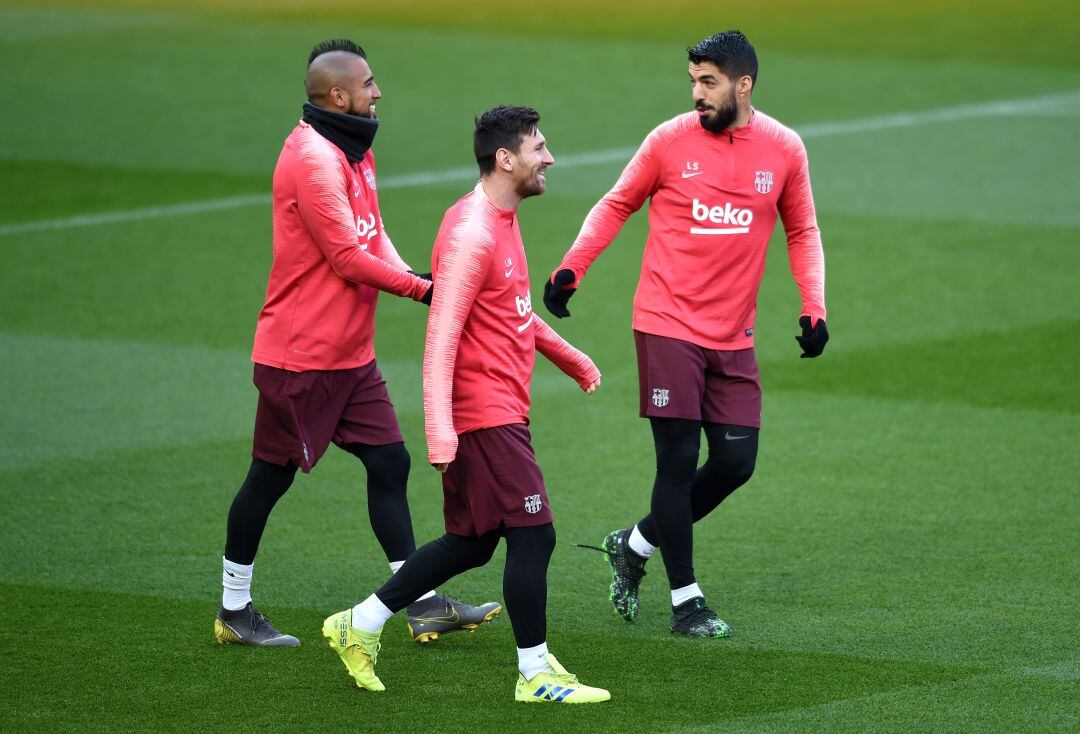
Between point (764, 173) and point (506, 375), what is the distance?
5.19 ft

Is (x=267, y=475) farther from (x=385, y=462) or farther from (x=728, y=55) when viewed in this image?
(x=728, y=55)

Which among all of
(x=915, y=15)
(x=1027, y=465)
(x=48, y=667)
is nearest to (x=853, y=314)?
(x=1027, y=465)

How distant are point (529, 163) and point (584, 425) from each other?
14.1ft

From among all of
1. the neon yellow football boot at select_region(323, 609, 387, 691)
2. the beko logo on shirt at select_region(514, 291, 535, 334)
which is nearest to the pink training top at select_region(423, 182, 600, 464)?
the beko logo on shirt at select_region(514, 291, 535, 334)

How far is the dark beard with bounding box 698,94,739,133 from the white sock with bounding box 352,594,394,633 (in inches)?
91.9

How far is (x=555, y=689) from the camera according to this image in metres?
6.01

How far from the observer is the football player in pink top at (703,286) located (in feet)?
22.6

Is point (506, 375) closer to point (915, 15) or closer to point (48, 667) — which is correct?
point (48, 667)

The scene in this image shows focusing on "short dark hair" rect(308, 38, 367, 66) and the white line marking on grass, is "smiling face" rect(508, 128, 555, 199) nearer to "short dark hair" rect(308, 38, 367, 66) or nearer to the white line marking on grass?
"short dark hair" rect(308, 38, 367, 66)

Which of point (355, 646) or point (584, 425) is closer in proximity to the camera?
point (355, 646)

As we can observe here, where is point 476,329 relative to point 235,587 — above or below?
above

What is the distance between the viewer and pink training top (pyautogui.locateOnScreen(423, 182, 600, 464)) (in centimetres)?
587

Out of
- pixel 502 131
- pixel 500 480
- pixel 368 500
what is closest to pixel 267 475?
pixel 368 500

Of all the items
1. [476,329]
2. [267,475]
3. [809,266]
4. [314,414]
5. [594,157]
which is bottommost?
[267,475]
